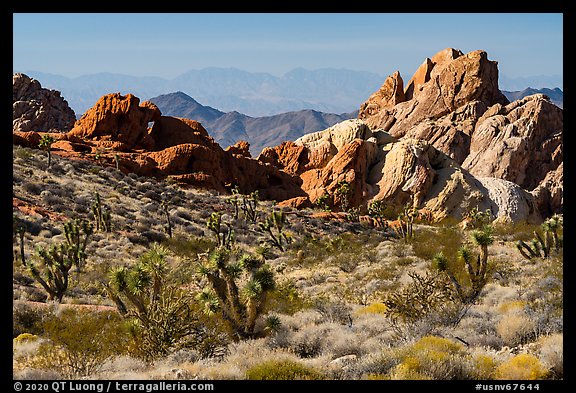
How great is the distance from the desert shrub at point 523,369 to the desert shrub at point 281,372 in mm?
2946

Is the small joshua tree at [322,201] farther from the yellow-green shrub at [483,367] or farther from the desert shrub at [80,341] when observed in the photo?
the yellow-green shrub at [483,367]

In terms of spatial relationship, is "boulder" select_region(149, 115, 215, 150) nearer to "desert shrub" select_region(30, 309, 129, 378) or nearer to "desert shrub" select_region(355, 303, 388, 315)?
"desert shrub" select_region(30, 309, 129, 378)

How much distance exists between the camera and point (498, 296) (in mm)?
15258

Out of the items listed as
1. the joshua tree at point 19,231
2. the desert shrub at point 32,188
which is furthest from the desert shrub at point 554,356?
the desert shrub at point 32,188

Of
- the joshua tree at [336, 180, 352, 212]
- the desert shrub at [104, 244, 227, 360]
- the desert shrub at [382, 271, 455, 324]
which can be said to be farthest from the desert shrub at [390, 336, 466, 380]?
the joshua tree at [336, 180, 352, 212]

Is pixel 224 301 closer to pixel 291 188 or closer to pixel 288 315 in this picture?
pixel 288 315

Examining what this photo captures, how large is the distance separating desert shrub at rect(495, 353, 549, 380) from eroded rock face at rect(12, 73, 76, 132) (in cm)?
8501

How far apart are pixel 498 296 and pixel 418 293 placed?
4084 mm

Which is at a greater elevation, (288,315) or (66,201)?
(66,201)

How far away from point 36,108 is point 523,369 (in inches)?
3551

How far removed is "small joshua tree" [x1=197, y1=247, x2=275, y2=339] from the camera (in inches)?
440

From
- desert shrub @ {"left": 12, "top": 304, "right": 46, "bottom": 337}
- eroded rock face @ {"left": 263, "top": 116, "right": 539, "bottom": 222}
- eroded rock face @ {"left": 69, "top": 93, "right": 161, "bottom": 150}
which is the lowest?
desert shrub @ {"left": 12, "top": 304, "right": 46, "bottom": 337}

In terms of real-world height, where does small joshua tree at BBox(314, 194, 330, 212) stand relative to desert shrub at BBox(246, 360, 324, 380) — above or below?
above
